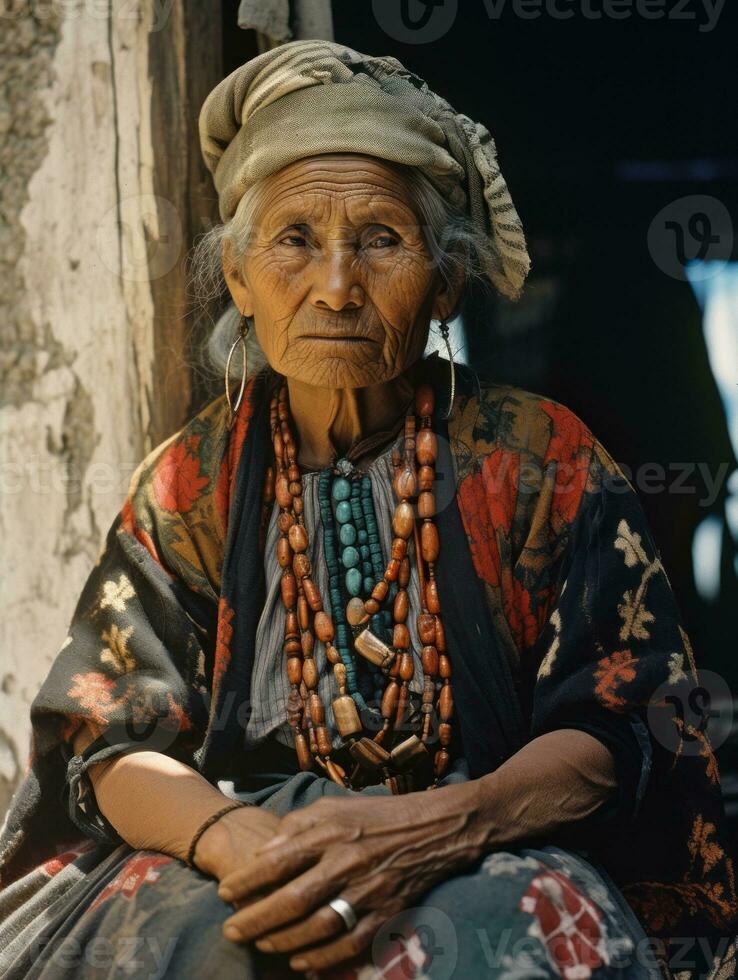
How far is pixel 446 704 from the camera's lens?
2.32 meters

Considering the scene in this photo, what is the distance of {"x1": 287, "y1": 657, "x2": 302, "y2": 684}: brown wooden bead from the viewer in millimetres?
2369

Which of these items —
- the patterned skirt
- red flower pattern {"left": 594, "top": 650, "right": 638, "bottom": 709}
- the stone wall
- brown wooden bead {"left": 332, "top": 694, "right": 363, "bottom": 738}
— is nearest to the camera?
the patterned skirt

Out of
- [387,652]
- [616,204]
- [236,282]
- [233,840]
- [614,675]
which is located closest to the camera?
[233,840]

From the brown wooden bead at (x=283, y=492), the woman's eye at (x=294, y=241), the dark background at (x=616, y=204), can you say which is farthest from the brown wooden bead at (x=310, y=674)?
the dark background at (x=616, y=204)

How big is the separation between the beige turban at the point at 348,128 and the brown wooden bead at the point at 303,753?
102cm

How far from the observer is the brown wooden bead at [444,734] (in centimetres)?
232

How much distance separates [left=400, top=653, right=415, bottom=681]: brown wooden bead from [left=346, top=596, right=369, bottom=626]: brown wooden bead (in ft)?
0.34

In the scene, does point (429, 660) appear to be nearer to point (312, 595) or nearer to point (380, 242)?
point (312, 595)

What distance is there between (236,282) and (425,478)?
579mm

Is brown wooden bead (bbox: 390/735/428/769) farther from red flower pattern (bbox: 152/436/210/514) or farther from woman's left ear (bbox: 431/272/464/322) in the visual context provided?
woman's left ear (bbox: 431/272/464/322)

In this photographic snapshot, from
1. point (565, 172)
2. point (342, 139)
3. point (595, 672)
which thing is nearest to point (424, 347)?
point (342, 139)

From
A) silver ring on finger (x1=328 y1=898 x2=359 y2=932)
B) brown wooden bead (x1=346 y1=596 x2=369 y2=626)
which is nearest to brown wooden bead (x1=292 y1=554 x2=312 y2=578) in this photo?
brown wooden bead (x1=346 y1=596 x2=369 y2=626)

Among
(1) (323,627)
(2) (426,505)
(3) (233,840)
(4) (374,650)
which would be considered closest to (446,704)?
(4) (374,650)

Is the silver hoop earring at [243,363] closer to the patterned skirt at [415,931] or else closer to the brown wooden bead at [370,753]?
the brown wooden bead at [370,753]
